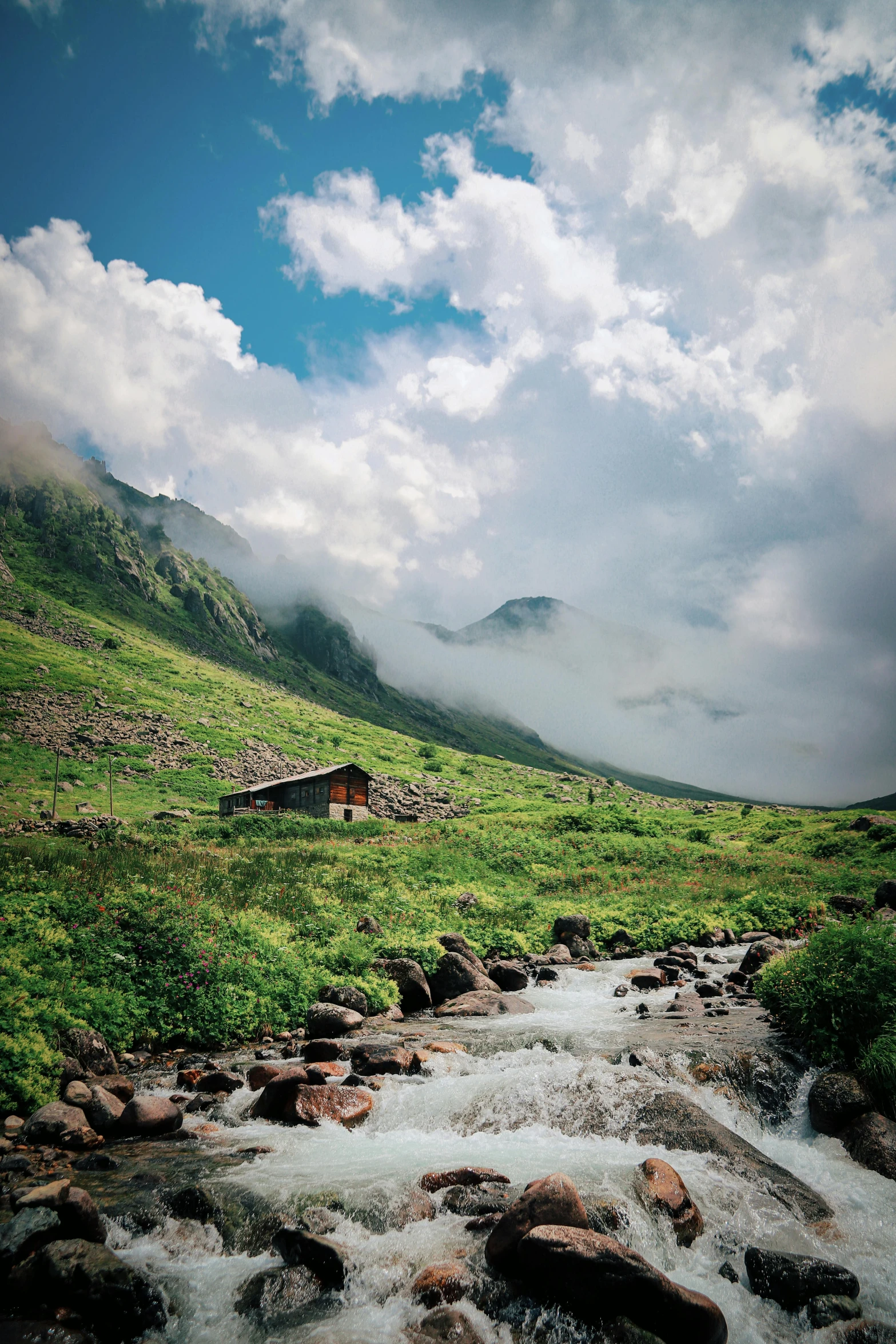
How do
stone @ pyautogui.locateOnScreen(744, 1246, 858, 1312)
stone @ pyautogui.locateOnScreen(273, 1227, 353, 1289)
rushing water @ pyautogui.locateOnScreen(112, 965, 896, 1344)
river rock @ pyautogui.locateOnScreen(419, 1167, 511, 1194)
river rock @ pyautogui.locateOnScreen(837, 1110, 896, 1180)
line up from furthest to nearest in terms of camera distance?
river rock @ pyautogui.locateOnScreen(837, 1110, 896, 1180) → river rock @ pyautogui.locateOnScreen(419, 1167, 511, 1194) → stone @ pyautogui.locateOnScreen(273, 1227, 353, 1289) → stone @ pyautogui.locateOnScreen(744, 1246, 858, 1312) → rushing water @ pyautogui.locateOnScreen(112, 965, 896, 1344)

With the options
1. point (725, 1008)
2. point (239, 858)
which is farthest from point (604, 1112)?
point (239, 858)

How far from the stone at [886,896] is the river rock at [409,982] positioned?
2266 centimetres

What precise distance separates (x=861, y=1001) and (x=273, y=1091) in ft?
36.2

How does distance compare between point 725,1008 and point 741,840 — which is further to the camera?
point 741,840

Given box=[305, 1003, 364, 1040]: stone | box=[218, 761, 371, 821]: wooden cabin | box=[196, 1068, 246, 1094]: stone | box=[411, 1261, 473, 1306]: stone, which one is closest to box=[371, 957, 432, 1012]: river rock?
box=[305, 1003, 364, 1040]: stone

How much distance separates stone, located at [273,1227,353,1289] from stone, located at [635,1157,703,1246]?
12.5ft

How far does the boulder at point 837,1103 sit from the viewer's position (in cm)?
973

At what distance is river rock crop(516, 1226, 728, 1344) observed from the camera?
5805 mm

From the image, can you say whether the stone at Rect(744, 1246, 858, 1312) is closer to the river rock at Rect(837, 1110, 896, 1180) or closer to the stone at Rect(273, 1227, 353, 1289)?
the river rock at Rect(837, 1110, 896, 1180)

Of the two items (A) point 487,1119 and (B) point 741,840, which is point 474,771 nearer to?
(B) point 741,840

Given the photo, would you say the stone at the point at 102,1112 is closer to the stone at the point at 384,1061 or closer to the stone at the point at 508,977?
the stone at the point at 384,1061

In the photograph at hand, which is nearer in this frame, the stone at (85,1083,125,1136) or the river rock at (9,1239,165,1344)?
the river rock at (9,1239,165,1344)

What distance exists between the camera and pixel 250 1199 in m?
7.75

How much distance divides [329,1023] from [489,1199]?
27.2 ft
